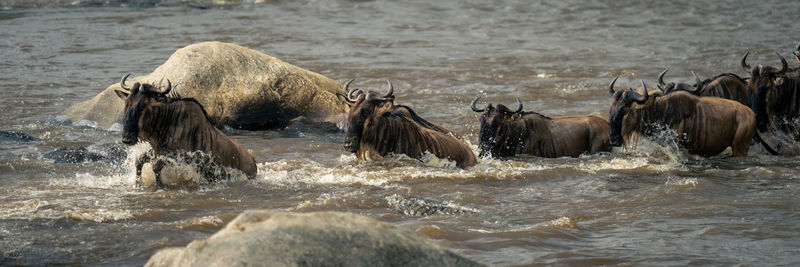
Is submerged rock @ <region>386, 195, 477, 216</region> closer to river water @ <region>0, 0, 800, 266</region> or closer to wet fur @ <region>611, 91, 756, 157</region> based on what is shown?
river water @ <region>0, 0, 800, 266</region>

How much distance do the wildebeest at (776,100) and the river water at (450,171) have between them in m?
0.56

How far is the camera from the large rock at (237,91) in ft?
43.4

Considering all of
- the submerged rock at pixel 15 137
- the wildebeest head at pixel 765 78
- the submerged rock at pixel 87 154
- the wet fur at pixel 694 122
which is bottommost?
the submerged rock at pixel 15 137

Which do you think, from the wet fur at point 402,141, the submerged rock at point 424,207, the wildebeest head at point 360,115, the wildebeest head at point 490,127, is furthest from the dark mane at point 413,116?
the submerged rock at point 424,207

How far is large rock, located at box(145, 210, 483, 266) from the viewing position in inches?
165

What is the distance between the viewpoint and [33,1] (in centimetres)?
3253

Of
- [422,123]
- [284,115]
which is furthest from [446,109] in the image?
[422,123]

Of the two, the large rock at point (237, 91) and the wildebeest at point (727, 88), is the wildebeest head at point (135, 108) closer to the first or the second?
the large rock at point (237, 91)

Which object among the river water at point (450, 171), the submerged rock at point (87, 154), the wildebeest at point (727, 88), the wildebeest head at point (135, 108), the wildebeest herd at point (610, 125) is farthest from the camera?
the wildebeest at point (727, 88)

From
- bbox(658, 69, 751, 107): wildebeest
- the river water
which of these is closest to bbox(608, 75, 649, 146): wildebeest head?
the river water

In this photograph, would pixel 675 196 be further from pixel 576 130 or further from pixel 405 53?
pixel 405 53

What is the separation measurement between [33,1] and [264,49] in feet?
42.0

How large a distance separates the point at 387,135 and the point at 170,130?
7.77 feet

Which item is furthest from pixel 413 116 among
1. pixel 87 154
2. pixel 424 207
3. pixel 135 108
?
pixel 87 154
